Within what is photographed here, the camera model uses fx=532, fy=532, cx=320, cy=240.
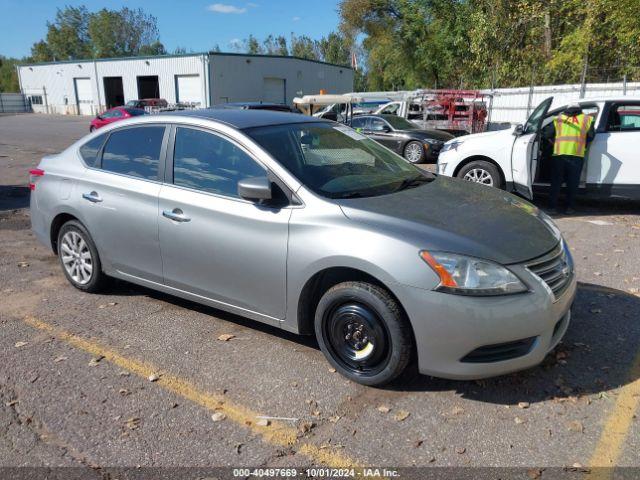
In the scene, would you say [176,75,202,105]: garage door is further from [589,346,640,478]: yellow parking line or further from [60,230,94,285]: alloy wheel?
[589,346,640,478]: yellow parking line

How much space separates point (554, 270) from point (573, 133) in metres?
5.24

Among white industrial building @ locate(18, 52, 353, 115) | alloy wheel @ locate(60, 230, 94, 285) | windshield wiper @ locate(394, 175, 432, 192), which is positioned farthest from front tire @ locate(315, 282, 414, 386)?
white industrial building @ locate(18, 52, 353, 115)

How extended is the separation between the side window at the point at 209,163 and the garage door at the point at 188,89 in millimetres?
39154

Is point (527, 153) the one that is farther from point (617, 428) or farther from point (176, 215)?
point (176, 215)

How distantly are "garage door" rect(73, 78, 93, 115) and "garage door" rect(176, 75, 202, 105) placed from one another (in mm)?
14588

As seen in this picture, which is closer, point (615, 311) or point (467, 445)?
point (467, 445)

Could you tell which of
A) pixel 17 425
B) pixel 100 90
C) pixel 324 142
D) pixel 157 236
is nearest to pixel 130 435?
pixel 17 425

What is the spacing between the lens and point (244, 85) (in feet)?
140

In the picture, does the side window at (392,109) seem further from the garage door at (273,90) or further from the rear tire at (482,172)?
the garage door at (273,90)

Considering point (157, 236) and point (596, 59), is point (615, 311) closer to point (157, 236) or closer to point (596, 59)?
point (157, 236)

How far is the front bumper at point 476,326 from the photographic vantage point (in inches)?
117

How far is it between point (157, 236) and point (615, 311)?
387 centimetres

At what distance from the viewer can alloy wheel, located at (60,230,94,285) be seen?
16.1ft

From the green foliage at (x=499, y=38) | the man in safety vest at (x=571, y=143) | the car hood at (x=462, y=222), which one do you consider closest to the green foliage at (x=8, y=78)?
the green foliage at (x=499, y=38)
